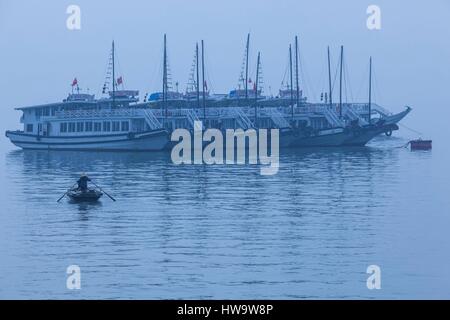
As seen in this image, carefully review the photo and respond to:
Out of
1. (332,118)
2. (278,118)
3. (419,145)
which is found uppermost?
(278,118)

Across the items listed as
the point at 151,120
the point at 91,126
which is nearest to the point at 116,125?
the point at 91,126

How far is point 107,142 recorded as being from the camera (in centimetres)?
9562

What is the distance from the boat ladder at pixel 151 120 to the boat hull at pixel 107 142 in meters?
3.90

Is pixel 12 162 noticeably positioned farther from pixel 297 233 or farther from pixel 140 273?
pixel 140 273

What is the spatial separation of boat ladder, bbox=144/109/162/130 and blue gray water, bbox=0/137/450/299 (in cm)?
3376

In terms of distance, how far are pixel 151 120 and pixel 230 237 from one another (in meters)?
63.5

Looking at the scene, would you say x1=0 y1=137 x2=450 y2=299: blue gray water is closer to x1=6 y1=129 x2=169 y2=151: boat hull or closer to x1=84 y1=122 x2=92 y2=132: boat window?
x1=6 y1=129 x2=169 y2=151: boat hull

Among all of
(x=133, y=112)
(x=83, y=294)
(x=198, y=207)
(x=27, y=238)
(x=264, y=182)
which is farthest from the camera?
(x=133, y=112)

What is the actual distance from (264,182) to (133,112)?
39.7 m

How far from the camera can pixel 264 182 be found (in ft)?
198

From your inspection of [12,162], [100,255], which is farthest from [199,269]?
[12,162]

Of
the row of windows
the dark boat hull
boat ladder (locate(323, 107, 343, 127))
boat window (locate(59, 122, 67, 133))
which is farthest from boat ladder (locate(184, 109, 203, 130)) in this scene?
the dark boat hull

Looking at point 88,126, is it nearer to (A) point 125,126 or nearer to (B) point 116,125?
(B) point 116,125

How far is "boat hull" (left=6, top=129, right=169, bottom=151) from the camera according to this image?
3671 inches
